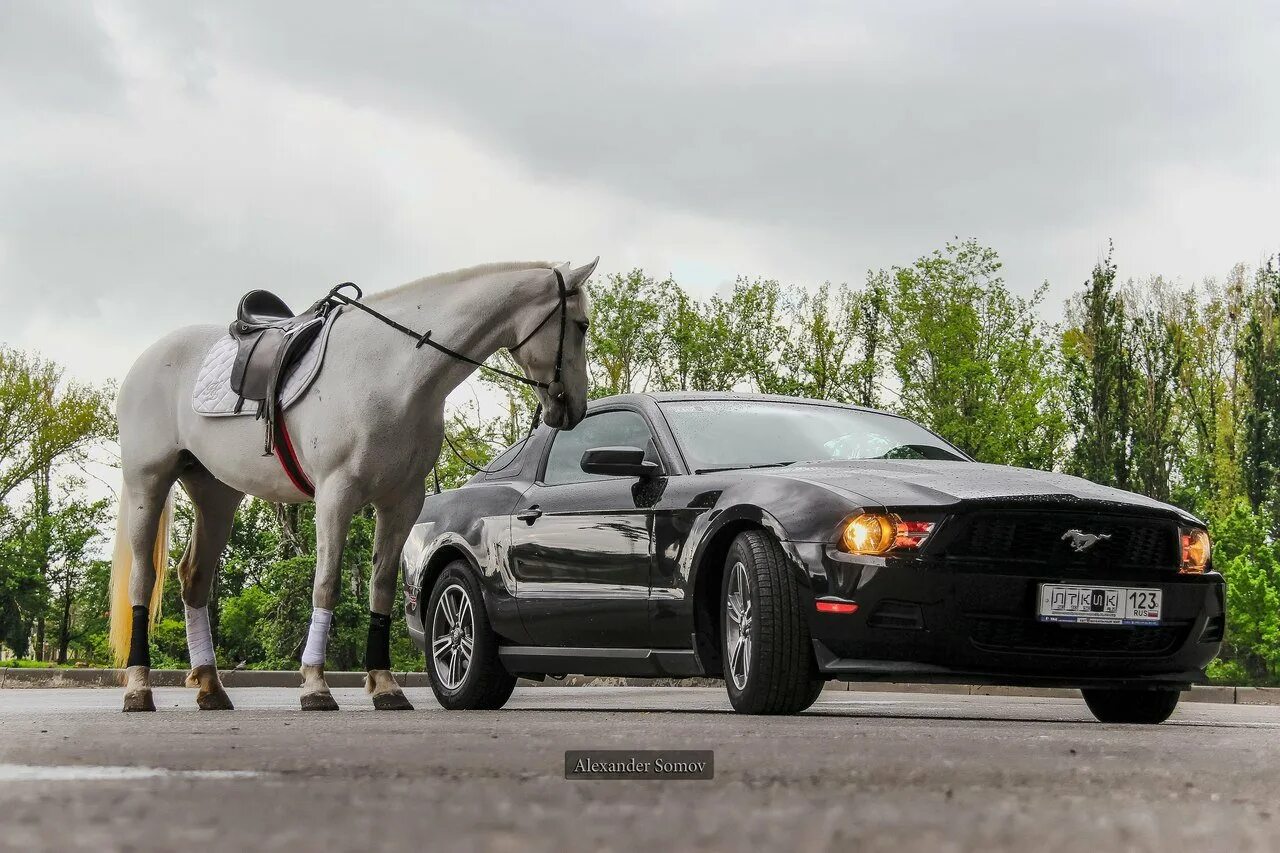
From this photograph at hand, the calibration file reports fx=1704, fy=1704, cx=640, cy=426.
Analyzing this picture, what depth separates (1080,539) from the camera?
6.97 metres

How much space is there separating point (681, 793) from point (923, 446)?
17.3 feet

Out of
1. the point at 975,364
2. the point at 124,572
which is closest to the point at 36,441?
the point at 975,364

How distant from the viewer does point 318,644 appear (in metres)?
8.78

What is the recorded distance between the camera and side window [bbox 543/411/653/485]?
8.74 metres

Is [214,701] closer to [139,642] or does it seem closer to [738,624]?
[139,642]

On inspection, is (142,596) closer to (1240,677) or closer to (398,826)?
(398,826)

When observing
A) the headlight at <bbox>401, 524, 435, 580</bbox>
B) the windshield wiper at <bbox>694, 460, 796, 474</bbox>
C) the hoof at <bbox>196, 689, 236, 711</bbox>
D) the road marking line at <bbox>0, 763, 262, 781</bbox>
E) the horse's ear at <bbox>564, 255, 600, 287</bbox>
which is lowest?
the hoof at <bbox>196, 689, 236, 711</bbox>

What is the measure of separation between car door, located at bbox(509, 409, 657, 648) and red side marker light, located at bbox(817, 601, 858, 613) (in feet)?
4.14

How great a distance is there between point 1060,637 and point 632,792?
3572 mm

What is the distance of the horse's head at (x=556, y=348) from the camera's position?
29.3 feet

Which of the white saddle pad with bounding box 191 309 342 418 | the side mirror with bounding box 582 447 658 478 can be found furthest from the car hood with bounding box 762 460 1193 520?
the white saddle pad with bounding box 191 309 342 418

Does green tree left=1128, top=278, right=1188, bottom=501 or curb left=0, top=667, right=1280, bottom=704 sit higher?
green tree left=1128, top=278, right=1188, bottom=501

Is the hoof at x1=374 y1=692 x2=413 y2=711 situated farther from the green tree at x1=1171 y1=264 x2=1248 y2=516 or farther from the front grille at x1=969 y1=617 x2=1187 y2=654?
the green tree at x1=1171 y1=264 x2=1248 y2=516

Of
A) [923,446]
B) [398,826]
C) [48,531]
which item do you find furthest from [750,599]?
[48,531]
